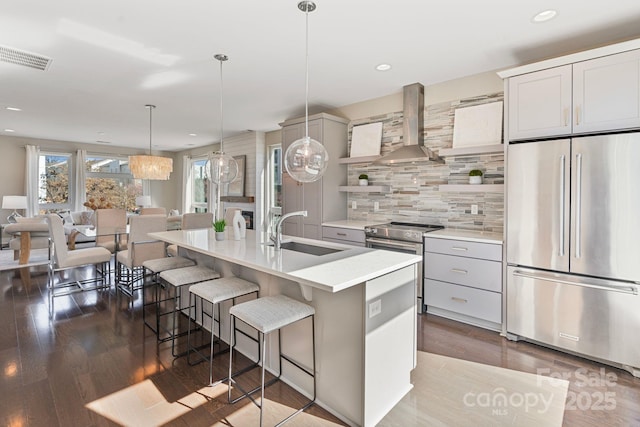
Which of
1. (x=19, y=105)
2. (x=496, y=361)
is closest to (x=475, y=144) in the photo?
(x=496, y=361)

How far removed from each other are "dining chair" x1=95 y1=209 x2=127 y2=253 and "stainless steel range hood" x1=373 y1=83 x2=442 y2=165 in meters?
3.94

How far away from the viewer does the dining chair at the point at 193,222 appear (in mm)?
4613

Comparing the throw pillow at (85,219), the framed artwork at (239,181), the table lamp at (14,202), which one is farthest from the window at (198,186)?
the table lamp at (14,202)

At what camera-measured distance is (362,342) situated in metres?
1.78

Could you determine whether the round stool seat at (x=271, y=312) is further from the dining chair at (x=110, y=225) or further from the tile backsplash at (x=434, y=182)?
the dining chair at (x=110, y=225)

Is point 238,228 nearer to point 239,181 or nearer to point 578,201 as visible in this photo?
point 578,201

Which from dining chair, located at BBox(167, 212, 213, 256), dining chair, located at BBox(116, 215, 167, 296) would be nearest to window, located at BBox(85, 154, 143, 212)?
dining chair, located at BBox(167, 212, 213, 256)

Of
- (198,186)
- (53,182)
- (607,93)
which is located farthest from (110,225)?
(607,93)

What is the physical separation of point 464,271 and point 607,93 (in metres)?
1.79

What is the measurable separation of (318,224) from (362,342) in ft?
9.46

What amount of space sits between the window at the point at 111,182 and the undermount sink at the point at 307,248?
7565 mm

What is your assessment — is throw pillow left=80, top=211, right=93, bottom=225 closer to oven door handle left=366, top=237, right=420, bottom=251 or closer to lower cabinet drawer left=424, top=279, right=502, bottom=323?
oven door handle left=366, top=237, right=420, bottom=251

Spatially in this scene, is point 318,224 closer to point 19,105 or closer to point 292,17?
point 292,17

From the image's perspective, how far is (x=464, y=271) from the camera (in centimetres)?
318
